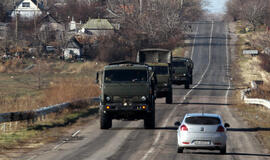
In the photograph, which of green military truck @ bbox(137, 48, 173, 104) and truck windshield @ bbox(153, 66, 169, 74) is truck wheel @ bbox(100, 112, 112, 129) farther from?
truck windshield @ bbox(153, 66, 169, 74)

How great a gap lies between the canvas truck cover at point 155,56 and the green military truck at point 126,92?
1627 centimetres

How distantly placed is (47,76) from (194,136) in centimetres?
5727

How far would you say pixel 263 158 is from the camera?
1711cm

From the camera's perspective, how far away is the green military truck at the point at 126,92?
22953 millimetres

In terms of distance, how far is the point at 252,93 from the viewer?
44.8m

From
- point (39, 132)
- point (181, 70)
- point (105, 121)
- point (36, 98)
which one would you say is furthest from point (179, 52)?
point (39, 132)

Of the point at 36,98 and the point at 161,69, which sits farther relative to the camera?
the point at 36,98

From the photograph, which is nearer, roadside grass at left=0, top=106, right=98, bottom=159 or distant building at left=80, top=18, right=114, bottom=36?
roadside grass at left=0, top=106, right=98, bottom=159

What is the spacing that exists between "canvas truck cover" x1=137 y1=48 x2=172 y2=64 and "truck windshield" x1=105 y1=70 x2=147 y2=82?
16.3 meters

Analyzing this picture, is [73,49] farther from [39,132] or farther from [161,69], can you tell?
[39,132]

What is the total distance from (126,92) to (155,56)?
1727 cm

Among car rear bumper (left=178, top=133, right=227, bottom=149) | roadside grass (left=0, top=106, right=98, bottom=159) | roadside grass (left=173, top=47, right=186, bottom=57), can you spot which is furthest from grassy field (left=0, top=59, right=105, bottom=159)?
roadside grass (left=173, top=47, right=186, bottom=57)

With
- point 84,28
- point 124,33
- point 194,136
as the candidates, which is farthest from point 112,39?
point 194,136

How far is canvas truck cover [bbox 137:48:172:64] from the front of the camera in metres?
39.7
